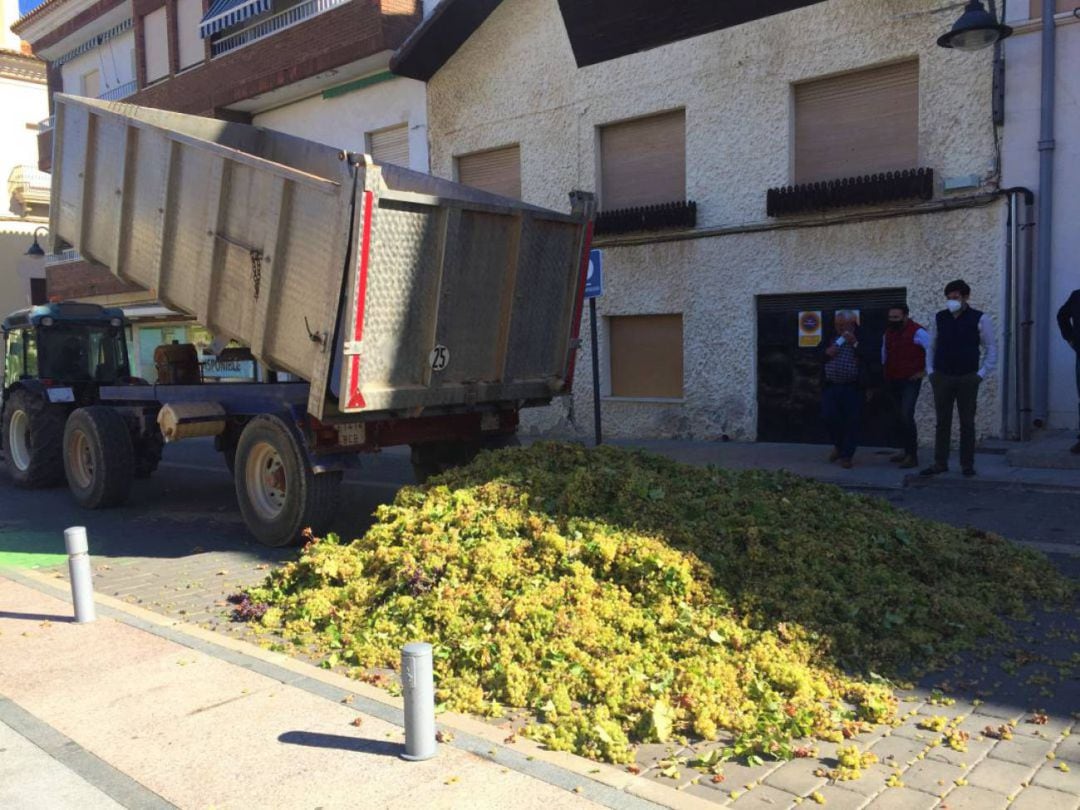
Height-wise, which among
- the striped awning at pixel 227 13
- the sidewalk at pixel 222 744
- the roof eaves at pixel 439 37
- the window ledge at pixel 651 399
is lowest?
the sidewalk at pixel 222 744

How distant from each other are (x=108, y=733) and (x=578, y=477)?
3.22 meters

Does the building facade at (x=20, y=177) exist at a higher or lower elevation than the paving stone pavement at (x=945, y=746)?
higher

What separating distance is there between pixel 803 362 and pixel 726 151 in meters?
3.11

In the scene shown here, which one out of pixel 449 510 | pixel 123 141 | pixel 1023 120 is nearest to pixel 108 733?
pixel 449 510

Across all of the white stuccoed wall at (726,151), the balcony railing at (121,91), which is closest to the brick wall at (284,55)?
the balcony railing at (121,91)

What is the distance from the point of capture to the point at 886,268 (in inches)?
451

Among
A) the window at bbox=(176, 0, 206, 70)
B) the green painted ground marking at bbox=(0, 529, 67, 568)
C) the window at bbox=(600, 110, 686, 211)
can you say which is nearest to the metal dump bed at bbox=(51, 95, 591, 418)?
the green painted ground marking at bbox=(0, 529, 67, 568)

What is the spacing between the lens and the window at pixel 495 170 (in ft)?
51.2

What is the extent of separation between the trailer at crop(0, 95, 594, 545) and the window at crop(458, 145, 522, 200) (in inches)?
253

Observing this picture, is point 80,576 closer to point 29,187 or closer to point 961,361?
point 961,361

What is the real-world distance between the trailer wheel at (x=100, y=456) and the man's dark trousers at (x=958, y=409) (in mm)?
8316

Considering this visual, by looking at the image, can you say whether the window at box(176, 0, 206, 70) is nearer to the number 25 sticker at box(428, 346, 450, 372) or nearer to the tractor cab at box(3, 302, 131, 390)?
the tractor cab at box(3, 302, 131, 390)

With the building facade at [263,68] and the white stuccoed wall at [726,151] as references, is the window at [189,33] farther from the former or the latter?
the white stuccoed wall at [726,151]

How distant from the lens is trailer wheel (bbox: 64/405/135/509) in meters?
9.43
